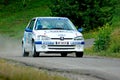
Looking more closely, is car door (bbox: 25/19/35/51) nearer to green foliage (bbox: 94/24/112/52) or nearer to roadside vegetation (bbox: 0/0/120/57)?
roadside vegetation (bbox: 0/0/120/57)

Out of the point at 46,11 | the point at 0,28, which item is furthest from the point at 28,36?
the point at 46,11

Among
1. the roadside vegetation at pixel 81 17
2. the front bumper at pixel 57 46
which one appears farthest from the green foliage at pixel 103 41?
the front bumper at pixel 57 46

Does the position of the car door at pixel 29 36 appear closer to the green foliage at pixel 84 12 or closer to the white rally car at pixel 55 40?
the white rally car at pixel 55 40

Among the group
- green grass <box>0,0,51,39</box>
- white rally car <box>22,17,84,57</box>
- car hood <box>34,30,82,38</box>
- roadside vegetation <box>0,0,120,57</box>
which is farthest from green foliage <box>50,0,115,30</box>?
car hood <box>34,30,82,38</box>

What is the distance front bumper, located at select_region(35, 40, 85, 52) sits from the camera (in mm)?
24359

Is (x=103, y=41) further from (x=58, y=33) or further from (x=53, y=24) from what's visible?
(x=58, y=33)

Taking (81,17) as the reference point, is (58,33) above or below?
above

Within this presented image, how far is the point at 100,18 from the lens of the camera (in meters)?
54.4

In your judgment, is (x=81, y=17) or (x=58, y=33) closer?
(x=58, y=33)

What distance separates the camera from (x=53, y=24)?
25.7 metres

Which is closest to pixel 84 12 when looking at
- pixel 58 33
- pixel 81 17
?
pixel 81 17

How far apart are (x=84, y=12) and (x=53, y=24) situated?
28.8m

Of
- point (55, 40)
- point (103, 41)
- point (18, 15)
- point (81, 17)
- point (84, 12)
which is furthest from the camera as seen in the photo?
point (18, 15)

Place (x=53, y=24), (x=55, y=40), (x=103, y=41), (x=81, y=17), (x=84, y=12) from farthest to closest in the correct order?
(x=84, y=12), (x=81, y=17), (x=103, y=41), (x=53, y=24), (x=55, y=40)
